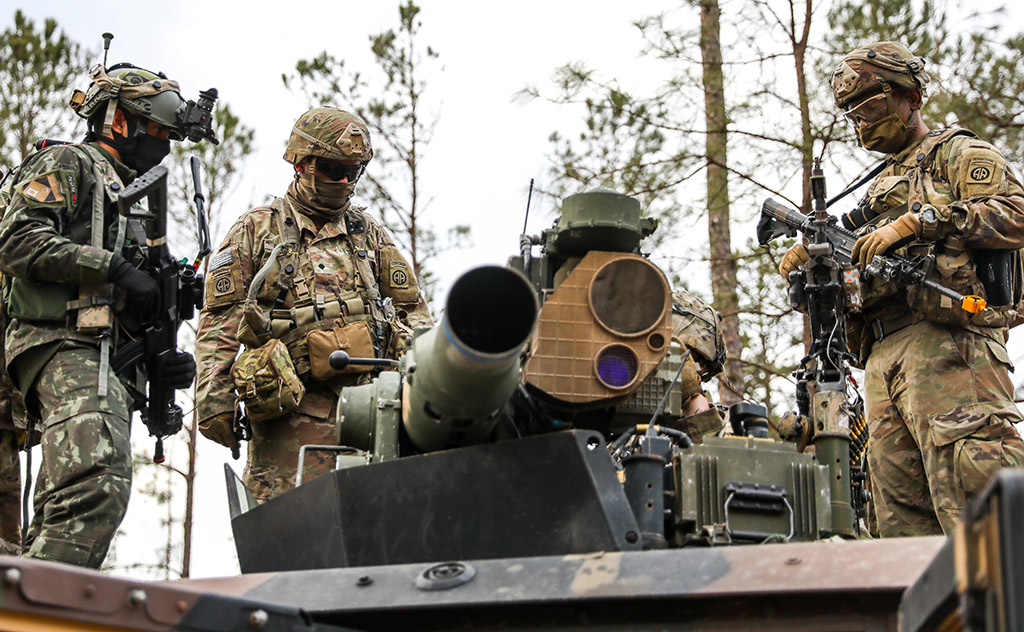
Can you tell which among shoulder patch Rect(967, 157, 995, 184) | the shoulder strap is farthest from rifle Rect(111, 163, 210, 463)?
shoulder patch Rect(967, 157, 995, 184)

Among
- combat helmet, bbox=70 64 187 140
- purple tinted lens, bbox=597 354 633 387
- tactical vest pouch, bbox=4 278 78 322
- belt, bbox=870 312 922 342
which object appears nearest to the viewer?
purple tinted lens, bbox=597 354 633 387

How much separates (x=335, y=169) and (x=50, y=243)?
5.28ft

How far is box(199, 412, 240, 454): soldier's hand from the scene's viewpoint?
6.86 meters

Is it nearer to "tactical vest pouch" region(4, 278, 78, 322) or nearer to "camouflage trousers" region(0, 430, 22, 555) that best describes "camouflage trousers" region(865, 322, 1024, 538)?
"tactical vest pouch" region(4, 278, 78, 322)

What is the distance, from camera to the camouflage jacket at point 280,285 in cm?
695

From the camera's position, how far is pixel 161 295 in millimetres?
6707

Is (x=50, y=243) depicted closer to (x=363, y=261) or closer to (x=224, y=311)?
(x=224, y=311)

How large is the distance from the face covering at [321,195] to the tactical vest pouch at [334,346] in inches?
28.1

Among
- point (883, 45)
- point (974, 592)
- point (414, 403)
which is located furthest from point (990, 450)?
point (974, 592)

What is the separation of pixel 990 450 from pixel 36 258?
14.7 feet

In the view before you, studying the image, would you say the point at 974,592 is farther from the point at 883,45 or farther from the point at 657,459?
the point at 883,45

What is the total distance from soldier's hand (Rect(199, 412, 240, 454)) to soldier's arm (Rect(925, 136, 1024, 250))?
11.7 feet

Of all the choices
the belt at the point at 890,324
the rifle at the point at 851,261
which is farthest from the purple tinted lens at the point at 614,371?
the belt at the point at 890,324

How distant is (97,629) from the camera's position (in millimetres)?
2836
